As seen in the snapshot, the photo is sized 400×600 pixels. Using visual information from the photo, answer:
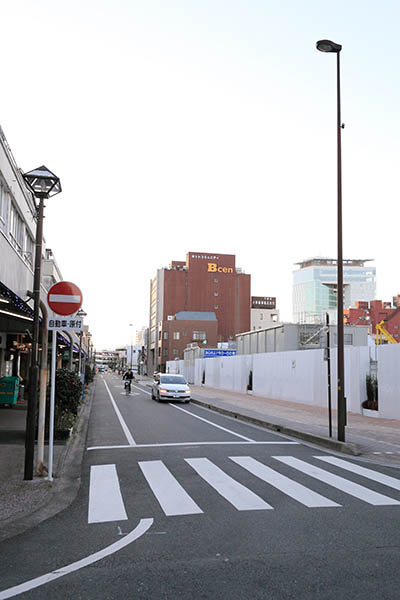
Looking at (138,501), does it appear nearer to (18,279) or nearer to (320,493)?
(320,493)

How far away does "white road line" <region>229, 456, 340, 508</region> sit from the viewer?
712cm

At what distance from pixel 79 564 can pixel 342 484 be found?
4.97 metres

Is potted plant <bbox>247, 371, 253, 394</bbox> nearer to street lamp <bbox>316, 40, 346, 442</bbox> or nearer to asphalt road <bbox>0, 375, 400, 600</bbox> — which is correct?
street lamp <bbox>316, 40, 346, 442</bbox>

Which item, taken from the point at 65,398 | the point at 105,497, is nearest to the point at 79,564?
the point at 105,497

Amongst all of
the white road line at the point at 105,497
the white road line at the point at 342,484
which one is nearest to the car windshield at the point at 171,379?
the white road line at the point at 342,484

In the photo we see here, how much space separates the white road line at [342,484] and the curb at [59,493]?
4114mm

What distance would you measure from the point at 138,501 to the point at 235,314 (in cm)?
11548

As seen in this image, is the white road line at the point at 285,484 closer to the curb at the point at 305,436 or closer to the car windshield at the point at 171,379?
the curb at the point at 305,436

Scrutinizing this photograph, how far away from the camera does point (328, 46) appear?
13.5 metres

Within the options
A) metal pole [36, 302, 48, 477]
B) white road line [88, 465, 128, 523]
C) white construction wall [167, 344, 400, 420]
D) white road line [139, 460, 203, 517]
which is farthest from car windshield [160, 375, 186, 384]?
metal pole [36, 302, 48, 477]

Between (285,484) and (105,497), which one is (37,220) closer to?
(105,497)

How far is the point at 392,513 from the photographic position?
21.6 ft

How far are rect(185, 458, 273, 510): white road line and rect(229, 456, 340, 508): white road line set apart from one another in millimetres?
543

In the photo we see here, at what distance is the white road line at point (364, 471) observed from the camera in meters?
8.60
